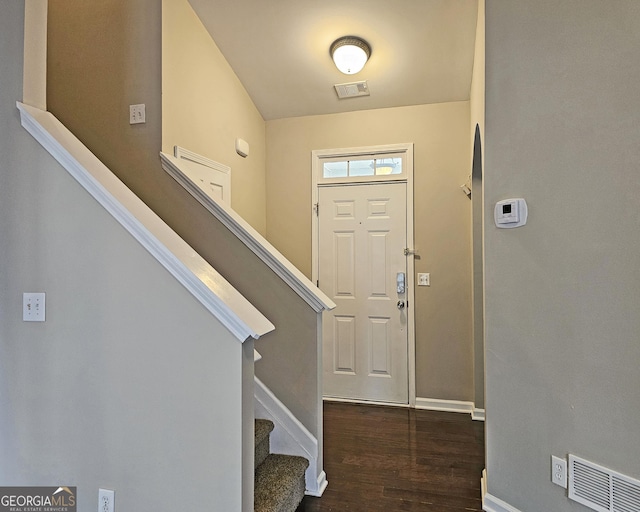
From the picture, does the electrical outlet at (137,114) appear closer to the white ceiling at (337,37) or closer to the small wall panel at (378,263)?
the white ceiling at (337,37)

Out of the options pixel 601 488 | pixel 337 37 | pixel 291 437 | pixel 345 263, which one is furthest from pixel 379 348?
pixel 337 37

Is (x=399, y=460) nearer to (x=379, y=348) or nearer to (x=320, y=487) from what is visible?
(x=320, y=487)

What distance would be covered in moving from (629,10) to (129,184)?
2.73m

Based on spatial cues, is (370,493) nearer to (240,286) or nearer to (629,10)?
(240,286)

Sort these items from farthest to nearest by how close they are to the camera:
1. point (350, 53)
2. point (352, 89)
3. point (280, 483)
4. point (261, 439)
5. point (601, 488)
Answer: point (352, 89)
point (350, 53)
point (261, 439)
point (280, 483)
point (601, 488)

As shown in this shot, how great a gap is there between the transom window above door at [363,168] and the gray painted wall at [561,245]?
1.51 meters

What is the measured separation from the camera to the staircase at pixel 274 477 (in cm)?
177

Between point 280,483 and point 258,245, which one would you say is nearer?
point 280,483

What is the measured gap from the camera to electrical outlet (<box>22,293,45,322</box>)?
157 cm

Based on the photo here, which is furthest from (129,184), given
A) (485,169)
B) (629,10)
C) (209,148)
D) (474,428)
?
(474,428)

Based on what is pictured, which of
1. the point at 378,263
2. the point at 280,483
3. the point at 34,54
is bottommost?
the point at 280,483

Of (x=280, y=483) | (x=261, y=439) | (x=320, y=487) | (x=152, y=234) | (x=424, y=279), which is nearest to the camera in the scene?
(x=152, y=234)

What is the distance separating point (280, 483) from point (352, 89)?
9.61ft

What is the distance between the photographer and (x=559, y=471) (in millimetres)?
1715
